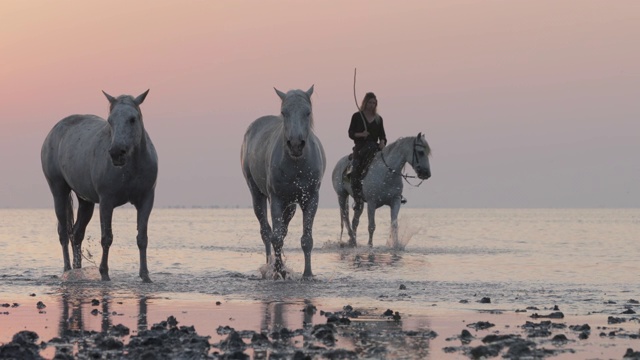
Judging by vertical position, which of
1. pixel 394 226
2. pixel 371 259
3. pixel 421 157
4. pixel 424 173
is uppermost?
pixel 421 157

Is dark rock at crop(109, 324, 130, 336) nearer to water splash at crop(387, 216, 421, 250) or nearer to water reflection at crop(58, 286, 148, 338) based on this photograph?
water reflection at crop(58, 286, 148, 338)

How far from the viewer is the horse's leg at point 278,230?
13680mm

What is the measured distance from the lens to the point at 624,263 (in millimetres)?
18656

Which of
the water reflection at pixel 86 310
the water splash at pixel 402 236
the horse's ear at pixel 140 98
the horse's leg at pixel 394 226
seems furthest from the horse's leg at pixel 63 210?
the water splash at pixel 402 236

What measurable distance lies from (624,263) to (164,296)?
10.3 metres

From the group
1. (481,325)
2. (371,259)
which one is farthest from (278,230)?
(371,259)

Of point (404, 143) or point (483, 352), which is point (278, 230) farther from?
point (404, 143)

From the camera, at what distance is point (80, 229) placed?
598 inches

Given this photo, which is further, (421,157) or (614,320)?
(421,157)

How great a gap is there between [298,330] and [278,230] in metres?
5.78

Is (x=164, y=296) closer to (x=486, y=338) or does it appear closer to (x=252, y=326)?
A: (x=252, y=326)

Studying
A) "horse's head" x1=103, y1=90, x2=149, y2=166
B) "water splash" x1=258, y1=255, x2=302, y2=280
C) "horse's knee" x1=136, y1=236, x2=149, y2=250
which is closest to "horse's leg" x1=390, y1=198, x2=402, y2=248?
"water splash" x1=258, y1=255, x2=302, y2=280

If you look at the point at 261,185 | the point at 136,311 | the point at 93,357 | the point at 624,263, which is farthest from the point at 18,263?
the point at 93,357

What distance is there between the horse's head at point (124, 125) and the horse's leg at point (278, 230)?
203 centimetres
